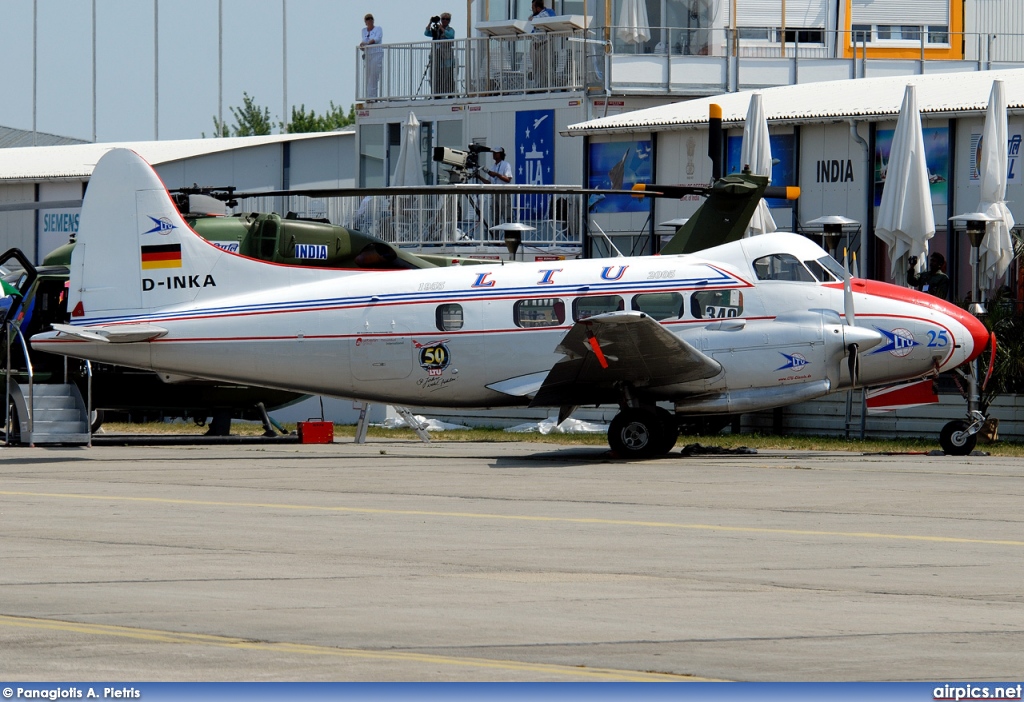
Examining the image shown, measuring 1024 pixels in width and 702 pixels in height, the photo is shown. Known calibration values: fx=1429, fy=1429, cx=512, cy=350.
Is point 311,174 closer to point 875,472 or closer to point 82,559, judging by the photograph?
point 875,472

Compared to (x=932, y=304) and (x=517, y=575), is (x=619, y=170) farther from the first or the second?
(x=517, y=575)

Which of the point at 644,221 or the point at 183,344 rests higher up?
the point at 644,221

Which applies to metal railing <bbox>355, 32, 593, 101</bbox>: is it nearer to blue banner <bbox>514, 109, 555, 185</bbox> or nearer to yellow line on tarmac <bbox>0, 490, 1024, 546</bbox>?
blue banner <bbox>514, 109, 555, 185</bbox>

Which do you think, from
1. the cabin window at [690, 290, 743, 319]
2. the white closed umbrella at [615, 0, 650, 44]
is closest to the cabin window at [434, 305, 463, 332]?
the cabin window at [690, 290, 743, 319]

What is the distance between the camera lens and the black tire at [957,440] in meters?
20.3

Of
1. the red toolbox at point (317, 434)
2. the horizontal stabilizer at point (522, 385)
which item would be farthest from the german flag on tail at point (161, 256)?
the red toolbox at point (317, 434)

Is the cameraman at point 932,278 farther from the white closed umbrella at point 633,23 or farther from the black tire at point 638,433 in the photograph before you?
the white closed umbrella at point 633,23

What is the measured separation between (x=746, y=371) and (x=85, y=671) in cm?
1335

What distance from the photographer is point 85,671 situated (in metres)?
6.62

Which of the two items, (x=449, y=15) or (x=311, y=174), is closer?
(x=449, y=15)

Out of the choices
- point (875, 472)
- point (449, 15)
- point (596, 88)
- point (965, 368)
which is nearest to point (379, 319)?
point (875, 472)

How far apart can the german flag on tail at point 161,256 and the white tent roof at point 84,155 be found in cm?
2294

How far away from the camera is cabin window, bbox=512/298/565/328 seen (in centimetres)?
1944

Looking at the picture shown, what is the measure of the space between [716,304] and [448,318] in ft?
11.9
